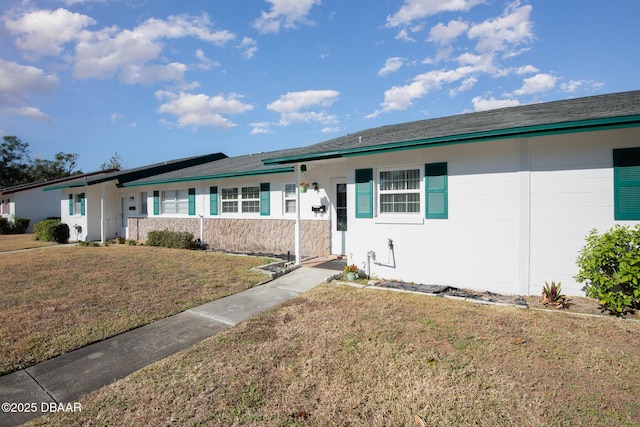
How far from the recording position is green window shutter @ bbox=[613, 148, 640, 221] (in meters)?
5.11

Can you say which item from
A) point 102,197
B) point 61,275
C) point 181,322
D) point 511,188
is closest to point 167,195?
point 102,197

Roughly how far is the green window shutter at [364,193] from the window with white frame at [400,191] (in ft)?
0.85

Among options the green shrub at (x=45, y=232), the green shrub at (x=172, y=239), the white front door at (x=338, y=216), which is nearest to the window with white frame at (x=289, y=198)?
the white front door at (x=338, y=216)

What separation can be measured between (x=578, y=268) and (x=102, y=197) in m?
19.1

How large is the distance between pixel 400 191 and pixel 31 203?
30.5 metres

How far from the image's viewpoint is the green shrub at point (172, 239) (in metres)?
12.8

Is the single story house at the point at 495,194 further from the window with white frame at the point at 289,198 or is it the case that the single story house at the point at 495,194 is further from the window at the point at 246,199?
the window at the point at 246,199

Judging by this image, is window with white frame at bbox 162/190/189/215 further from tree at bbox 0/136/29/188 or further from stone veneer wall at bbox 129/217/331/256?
tree at bbox 0/136/29/188

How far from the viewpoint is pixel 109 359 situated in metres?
3.75

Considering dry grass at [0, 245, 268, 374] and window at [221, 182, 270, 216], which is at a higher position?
window at [221, 182, 270, 216]

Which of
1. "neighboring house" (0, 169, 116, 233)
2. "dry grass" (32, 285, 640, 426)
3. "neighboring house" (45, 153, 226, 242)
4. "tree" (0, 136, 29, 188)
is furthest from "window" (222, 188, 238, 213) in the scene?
"tree" (0, 136, 29, 188)

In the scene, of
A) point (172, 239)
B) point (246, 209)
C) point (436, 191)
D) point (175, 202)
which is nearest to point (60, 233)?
point (175, 202)

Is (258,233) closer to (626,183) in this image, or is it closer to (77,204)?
(626,183)

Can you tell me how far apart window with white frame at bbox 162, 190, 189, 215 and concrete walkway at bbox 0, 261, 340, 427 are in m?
9.57
